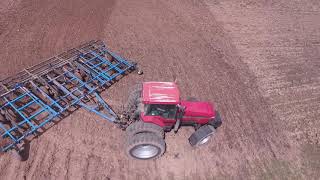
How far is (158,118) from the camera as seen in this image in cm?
935

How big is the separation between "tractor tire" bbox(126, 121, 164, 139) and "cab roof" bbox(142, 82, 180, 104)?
28.7 inches

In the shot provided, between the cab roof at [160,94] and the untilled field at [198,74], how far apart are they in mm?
1972

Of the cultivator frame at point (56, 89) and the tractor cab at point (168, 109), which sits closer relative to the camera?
the tractor cab at point (168, 109)

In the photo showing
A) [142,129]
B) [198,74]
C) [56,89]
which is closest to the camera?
[142,129]

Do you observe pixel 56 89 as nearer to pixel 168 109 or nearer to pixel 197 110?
pixel 168 109

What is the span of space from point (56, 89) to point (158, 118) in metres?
3.90

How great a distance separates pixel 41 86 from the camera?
36.0ft

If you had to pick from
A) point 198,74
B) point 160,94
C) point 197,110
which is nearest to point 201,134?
point 197,110

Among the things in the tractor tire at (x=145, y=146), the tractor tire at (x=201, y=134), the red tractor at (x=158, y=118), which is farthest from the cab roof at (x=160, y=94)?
the tractor tire at (x=201, y=134)

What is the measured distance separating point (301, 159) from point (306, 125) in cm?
169

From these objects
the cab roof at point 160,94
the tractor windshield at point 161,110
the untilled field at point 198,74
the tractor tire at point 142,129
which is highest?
the cab roof at point 160,94

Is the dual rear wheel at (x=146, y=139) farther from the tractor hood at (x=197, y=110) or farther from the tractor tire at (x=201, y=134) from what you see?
the tractor hood at (x=197, y=110)

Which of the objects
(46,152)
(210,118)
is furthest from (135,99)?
(46,152)

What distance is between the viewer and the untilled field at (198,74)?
970 cm
